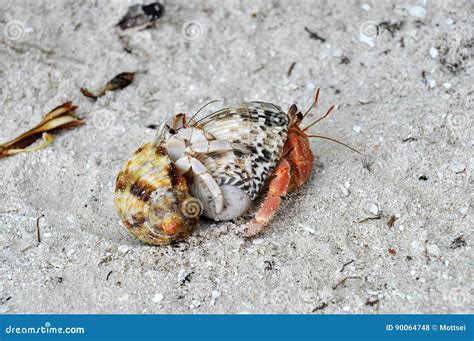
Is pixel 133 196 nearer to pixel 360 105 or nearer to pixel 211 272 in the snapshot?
pixel 211 272

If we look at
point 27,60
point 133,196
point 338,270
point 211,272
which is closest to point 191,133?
point 133,196
